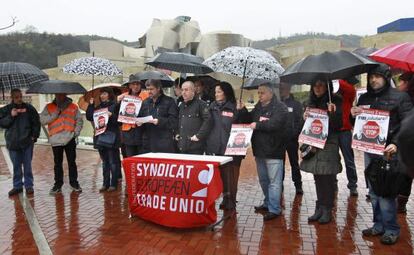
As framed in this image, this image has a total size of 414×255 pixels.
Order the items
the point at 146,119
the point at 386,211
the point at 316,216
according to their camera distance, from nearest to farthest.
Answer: the point at 386,211 → the point at 316,216 → the point at 146,119

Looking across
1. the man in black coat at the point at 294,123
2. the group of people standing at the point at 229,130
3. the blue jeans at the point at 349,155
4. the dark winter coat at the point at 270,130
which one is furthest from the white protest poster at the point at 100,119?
the blue jeans at the point at 349,155

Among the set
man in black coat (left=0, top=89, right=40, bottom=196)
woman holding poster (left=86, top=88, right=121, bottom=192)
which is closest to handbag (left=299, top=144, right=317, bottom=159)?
woman holding poster (left=86, top=88, right=121, bottom=192)

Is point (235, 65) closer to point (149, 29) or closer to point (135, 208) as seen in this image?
point (135, 208)

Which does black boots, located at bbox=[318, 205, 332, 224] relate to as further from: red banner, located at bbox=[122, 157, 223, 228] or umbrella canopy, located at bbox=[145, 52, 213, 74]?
umbrella canopy, located at bbox=[145, 52, 213, 74]

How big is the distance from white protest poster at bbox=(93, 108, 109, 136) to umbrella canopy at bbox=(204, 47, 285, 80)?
2.12 m

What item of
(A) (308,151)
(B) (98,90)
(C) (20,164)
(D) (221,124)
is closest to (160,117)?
(D) (221,124)

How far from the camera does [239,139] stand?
207 inches

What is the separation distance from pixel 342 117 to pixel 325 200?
1020mm

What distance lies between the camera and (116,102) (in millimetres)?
6914

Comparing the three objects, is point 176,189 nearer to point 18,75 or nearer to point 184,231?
point 184,231

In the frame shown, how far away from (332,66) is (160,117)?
251 centimetres

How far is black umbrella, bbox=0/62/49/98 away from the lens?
651 cm

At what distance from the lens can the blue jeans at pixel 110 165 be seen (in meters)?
7.07

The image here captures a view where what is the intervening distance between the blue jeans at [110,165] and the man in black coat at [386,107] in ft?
13.3
